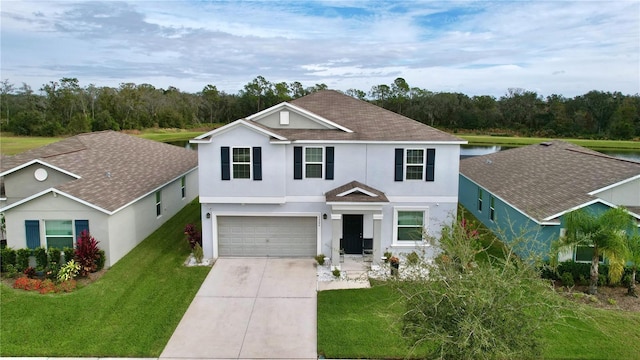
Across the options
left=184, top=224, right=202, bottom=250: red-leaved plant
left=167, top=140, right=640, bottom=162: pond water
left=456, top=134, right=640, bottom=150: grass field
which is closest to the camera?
left=184, top=224, right=202, bottom=250: red-leaved plant

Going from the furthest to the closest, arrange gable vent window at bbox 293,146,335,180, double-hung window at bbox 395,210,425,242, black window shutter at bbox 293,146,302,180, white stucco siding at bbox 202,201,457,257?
1. double-hung window at bbox 395,210,425,242
2. white stucco siding at bbox 202,201,457,257
3. gable vent window at bbox 293,146,335,180
4. black window shutter at bbox 293,146,302,180

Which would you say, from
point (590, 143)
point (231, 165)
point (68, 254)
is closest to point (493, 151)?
point (590, 143)

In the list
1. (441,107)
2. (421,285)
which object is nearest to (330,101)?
(421,285)

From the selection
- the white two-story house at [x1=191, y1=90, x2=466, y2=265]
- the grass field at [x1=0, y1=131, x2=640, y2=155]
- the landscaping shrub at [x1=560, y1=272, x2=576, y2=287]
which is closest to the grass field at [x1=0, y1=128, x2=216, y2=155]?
the grass field at [x1=0, y1=131, x2=640, y2=155]

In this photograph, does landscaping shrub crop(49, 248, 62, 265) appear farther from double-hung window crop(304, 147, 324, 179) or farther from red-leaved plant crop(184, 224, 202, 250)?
double-hung window crop(304, 147, 324, 179)

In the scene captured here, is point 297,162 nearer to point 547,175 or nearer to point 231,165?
point 231,165

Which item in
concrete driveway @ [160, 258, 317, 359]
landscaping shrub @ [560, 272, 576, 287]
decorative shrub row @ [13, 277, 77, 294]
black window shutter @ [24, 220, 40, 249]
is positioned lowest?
concrete driveway @ [160, 258, 317, 359]

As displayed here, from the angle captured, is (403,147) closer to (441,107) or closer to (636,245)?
(636,245)
